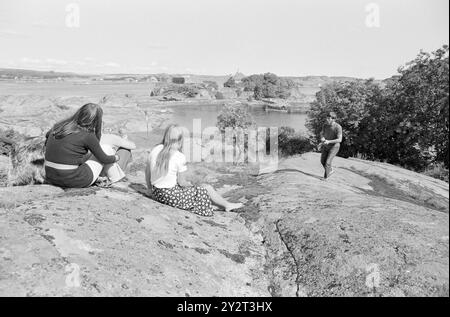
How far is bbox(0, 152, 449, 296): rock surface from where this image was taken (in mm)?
3855

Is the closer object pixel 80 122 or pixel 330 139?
pixel 80 122

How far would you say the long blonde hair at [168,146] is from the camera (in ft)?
20.7

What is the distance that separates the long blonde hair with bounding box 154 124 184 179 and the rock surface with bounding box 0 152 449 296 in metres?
0.66

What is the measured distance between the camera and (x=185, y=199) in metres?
6.54

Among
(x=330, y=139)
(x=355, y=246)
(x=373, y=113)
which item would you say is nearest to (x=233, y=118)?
(x=373, y=113)

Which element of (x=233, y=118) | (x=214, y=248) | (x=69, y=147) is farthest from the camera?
(x=233, y=118)

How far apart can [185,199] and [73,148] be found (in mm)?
2143

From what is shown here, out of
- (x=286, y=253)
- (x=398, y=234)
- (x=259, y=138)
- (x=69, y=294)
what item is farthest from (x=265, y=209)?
(x=259, y=138)

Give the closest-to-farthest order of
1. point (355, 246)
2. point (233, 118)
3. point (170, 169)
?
1. point (355, 246)
2. point (170, 169)
3. point (233, 118)

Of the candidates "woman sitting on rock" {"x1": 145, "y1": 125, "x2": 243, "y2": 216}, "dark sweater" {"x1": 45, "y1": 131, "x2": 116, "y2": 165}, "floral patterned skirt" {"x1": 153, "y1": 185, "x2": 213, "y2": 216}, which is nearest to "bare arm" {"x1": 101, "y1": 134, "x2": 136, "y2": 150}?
"dark sweater" {"x1": 45, "y1": 131, "x2": 116, "y2": 165}

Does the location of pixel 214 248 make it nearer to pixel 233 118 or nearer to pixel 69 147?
pixel 69 147

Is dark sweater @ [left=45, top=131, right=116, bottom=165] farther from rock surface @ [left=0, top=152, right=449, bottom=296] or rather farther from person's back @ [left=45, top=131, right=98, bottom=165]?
rock surface @ [left=0, top=152, right=449, bottom=296]

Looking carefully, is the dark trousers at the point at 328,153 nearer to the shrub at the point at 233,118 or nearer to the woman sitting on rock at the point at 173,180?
the woman sitting on rock at the point at 173,180
